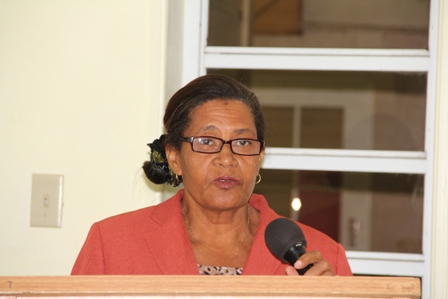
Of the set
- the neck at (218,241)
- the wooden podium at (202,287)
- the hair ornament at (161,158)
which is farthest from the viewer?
the hair ornament at (161,158)

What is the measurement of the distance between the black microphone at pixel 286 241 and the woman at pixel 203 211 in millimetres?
327

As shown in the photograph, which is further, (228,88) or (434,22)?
(434,22)

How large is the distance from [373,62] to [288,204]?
116cm

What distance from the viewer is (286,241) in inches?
62.6

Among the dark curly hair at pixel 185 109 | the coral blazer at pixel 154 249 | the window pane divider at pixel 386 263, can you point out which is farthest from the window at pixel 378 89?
the coral blazer at pixel 154 249

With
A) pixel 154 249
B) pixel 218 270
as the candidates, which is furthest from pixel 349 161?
pixel 154 249

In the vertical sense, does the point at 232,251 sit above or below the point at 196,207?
below

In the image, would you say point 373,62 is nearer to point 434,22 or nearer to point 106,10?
point 434,22

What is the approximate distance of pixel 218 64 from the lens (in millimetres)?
2645

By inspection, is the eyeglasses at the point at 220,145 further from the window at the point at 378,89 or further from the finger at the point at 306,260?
the finger at the point at 306,260

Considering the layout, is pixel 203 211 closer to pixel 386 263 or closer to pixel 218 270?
pixel 218 270

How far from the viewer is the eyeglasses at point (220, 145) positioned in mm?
1997

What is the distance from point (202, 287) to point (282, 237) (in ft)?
1.73

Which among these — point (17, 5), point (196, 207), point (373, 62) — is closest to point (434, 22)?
point (373, 62)
